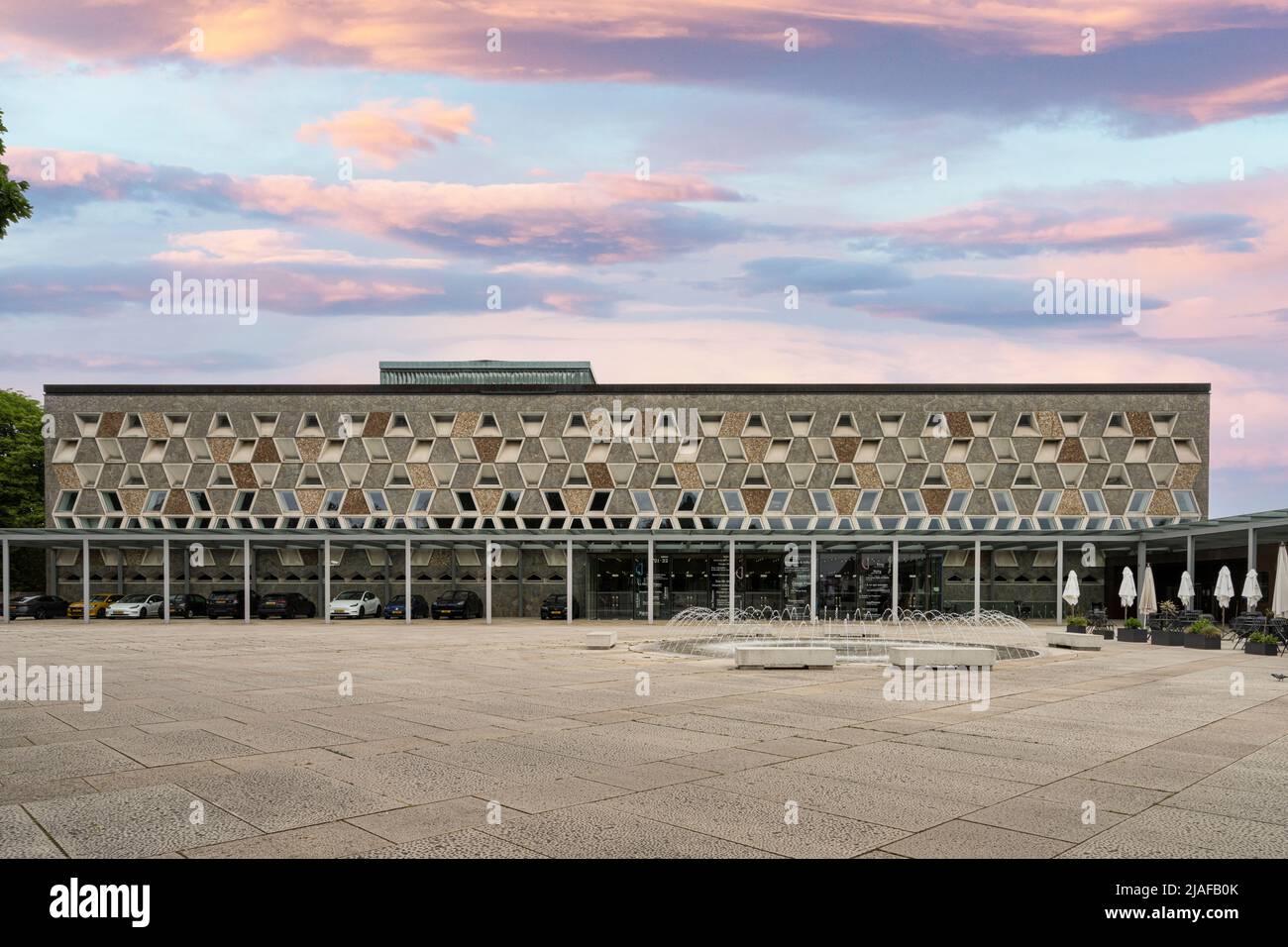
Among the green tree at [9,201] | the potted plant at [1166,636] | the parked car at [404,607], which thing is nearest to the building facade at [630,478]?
the parked car at [404,607]

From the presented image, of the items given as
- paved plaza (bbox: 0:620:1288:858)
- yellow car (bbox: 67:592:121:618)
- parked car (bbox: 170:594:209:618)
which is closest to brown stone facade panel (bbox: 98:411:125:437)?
yellow car (bbox: 67:592:121:618)

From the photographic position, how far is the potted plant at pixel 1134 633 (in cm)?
2739

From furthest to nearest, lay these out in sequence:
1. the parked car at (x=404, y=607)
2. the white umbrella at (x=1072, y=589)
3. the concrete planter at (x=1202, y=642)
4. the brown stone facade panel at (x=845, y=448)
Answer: the brown stone facade panel at (x=845, y=448) < the parked car at (x=404, y=607) < the white umbrella at (x=1072, y=589) < the concrete planter at (x=1202, y=642)

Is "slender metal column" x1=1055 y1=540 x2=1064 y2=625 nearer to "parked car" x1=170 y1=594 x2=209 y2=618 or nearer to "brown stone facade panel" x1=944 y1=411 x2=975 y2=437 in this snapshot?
→ "brown stone facade panel" x1=944 y1=411 x2=975 y2=437

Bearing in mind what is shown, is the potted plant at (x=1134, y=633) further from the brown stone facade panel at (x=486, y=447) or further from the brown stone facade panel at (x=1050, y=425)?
the brown stone facade panel at (x=486, y=447)

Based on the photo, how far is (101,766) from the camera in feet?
27.2

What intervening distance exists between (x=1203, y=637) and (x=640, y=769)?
2191 centimetres

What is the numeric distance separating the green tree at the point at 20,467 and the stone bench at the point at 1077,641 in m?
54.1

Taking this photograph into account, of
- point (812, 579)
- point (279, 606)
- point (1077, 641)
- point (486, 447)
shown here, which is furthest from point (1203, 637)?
point (279, 606)

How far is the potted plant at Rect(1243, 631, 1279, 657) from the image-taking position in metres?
22.2

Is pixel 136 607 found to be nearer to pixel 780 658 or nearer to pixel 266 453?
pixel 266 453

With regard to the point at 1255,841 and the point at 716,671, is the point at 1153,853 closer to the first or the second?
the point at 1255,841

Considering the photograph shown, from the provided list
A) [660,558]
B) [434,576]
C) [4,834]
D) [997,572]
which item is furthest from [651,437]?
[4,834]
